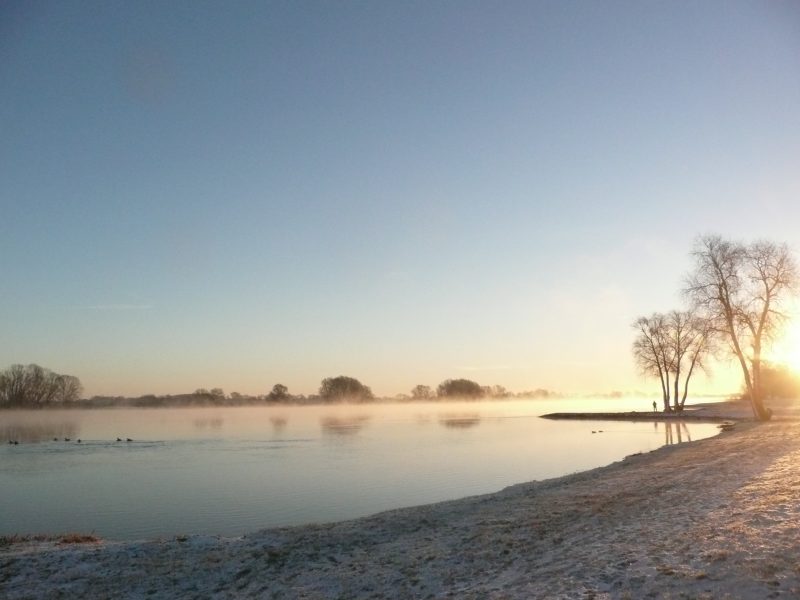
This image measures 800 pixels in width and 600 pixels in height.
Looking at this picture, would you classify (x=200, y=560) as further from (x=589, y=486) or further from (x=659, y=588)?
(x=589, y=486)

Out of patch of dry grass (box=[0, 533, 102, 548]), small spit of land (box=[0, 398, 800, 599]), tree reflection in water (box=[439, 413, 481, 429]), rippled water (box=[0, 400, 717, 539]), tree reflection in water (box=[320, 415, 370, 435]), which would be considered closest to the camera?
small spit of land (box=[0, 398, 800, 599])

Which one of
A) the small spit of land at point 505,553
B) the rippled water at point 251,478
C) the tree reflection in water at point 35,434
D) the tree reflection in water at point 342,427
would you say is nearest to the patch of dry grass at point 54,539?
the small spit of land at point 505,553

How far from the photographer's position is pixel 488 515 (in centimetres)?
1759

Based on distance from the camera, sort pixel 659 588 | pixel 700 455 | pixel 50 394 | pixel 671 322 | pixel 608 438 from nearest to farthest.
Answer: pixel 659 588 → pixel 700 455 → pixel 608 438 → pixel 671 322 → pixel 50 394

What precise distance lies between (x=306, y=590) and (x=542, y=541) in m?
5.65

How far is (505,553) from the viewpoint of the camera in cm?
1279

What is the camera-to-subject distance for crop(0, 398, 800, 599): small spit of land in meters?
9.75

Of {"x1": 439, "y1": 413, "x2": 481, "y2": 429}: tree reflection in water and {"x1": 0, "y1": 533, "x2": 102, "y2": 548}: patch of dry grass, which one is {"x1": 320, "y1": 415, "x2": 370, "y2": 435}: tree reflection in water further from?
{"x1": 0, "y1": 533, "x2": 102, "y2": 548}: patch of dry grass

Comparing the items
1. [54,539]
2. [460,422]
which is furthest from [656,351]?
[54,539]

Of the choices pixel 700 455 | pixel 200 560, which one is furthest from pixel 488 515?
pixel 700 455

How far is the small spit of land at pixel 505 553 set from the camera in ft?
32.0

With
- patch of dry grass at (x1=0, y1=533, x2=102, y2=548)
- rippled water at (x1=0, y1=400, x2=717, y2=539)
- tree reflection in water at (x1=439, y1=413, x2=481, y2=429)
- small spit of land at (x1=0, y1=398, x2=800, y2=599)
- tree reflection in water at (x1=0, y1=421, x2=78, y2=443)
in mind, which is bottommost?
tree reflection in water at (x1=439, y1=413, x2=481, y2=429)

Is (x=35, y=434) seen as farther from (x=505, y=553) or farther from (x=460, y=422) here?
(x=505, y=553)

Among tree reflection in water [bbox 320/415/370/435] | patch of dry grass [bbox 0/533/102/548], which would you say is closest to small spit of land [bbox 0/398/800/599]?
patch of dry grass [bbox 0/533/102/548]
